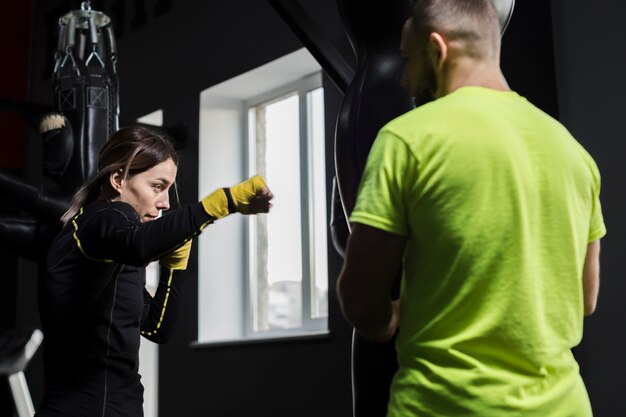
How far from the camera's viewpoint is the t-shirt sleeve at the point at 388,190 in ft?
2.55

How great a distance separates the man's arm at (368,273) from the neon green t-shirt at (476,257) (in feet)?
0.05

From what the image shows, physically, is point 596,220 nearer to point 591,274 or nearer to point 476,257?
point 591,274

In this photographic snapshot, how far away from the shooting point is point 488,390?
0.74 metres

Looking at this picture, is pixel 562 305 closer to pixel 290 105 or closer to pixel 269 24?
pixel 269 24

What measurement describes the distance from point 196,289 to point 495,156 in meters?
3.19

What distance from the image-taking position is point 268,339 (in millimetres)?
3426

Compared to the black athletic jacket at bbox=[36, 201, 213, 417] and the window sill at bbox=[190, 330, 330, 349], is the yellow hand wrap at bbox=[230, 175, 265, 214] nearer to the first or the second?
the black athletic jacket at bbox=[36, 201, 213, 417]

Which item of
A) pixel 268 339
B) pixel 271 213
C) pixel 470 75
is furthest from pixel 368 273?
pixel 271 213

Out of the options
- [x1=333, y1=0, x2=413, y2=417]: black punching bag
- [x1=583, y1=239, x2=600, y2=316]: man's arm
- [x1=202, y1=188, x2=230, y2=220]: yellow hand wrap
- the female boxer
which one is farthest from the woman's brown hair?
[x1=583, y1=239, x2=600, y2=316]: man's arm

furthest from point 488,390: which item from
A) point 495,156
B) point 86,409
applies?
point 86,409

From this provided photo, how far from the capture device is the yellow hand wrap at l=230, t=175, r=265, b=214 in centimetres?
137

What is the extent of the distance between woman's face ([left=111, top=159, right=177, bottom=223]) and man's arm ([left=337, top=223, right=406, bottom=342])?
2.41 ft

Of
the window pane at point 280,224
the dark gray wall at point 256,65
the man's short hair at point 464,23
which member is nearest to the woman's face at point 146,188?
the man's short hair at point 464,23

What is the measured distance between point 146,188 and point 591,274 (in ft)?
2.74
